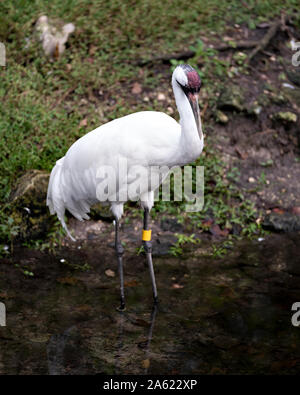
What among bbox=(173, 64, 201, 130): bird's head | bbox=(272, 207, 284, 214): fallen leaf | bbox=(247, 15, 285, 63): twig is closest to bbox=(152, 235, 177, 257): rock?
bbox=(272, 207, 284, 214): fallen leaf

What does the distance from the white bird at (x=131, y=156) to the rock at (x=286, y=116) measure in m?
2.42

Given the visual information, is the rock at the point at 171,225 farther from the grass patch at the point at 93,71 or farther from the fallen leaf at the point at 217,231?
the fallen leaf at the point at 217,231

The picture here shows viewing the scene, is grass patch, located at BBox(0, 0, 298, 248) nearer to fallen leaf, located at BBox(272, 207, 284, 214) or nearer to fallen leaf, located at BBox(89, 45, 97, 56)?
fallen leaf, located at BBox(89, 45, 97, 56)

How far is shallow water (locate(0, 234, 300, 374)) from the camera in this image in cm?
407

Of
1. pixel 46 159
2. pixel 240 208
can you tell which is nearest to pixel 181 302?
pixel 240 208

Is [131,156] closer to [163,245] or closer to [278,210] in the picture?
[163,245]

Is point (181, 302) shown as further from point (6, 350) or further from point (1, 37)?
point (1, 37)

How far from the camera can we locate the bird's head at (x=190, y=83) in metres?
4.06

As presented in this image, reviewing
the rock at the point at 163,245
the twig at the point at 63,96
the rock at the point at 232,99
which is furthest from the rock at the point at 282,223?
the twig at the point at 63,96

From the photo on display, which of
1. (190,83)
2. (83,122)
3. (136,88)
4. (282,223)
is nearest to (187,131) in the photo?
(190,83)

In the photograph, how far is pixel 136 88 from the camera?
715cm

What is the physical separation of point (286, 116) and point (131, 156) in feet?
9.09

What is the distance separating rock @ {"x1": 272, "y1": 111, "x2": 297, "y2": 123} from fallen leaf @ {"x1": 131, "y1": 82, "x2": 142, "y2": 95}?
5.10 ft

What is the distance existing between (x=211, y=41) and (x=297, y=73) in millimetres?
1116
